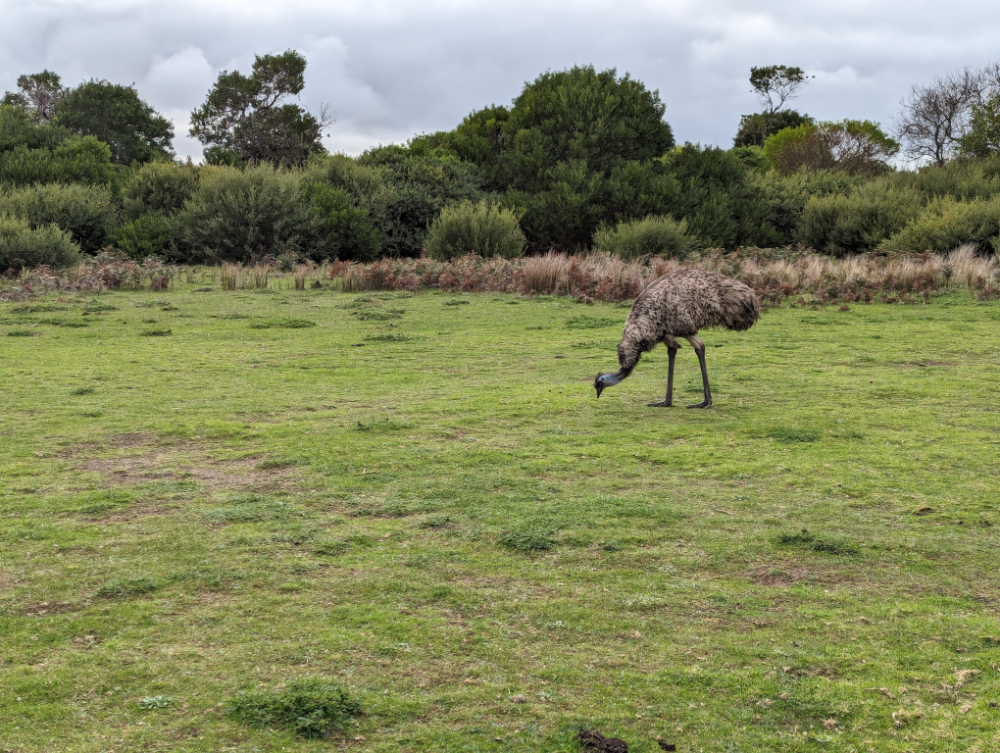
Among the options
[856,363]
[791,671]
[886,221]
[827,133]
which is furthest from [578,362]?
[827,133]

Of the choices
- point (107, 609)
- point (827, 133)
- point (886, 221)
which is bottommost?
point (107, 609)

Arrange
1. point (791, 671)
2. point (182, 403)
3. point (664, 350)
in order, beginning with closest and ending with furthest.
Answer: point (791, 671) → point (182, 403) → point (664, 350)

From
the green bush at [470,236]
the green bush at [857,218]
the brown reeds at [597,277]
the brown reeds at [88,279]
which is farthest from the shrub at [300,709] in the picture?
the green bush at [857,218]

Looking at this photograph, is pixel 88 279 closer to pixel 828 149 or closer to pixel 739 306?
pixel 739 306

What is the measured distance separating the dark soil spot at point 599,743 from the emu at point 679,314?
622 cm

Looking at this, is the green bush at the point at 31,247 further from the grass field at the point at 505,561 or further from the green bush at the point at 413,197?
the grass field at the point at 505,561

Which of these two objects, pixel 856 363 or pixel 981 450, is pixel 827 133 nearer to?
pixel 856 363

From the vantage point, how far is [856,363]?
13.0 m

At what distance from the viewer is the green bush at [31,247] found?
25.0 meters

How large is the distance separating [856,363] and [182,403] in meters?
8.69

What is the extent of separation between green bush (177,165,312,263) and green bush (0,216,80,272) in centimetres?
433

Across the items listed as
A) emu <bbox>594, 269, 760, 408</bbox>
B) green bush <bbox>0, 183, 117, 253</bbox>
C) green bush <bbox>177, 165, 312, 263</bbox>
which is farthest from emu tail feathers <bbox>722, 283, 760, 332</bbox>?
green bush <bbox>0, 183, 117, 253</bbox>

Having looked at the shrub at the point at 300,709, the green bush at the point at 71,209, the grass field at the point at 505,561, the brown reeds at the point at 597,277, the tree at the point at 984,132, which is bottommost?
the shrub at the point at 300,709

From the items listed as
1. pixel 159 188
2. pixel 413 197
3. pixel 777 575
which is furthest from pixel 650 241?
pixel 777 575
